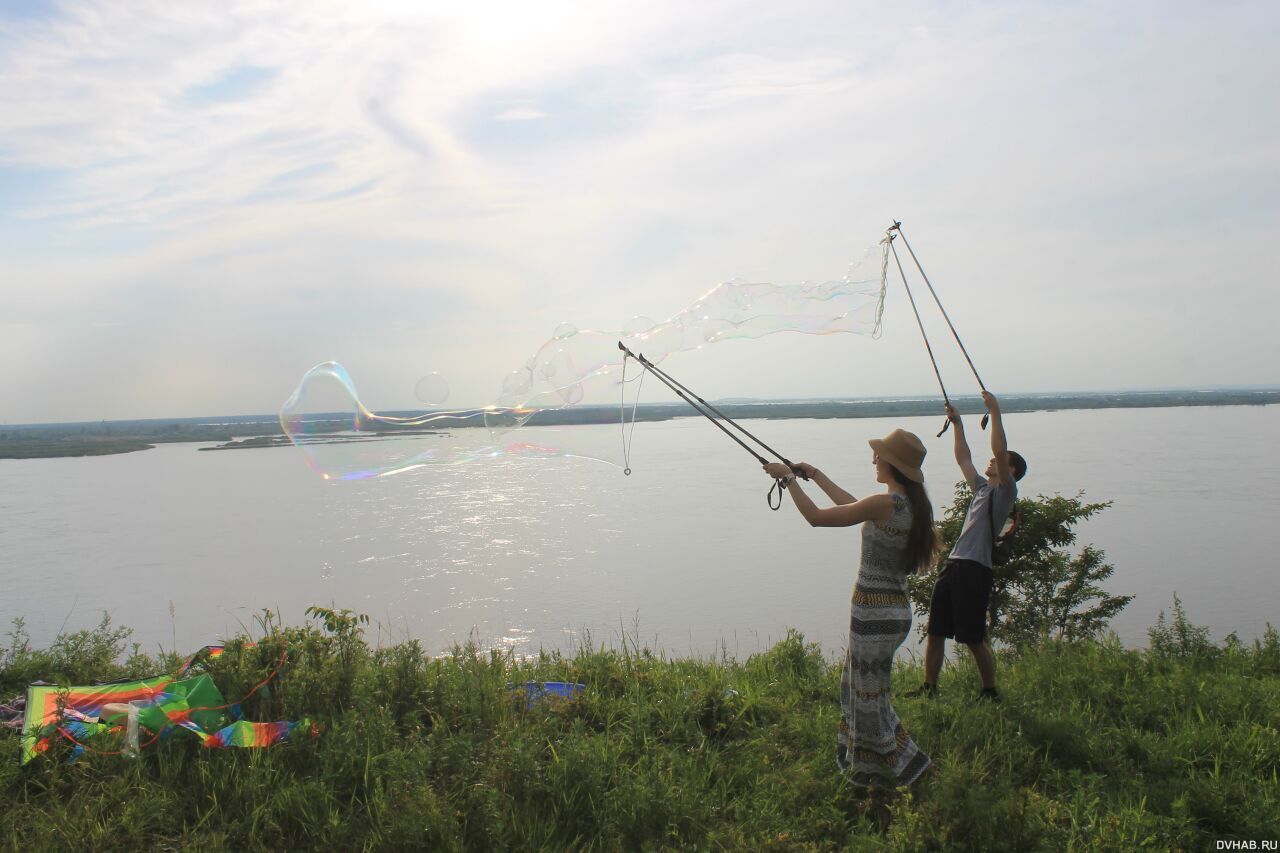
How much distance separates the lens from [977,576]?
14.7 ft

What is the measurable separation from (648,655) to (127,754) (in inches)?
124

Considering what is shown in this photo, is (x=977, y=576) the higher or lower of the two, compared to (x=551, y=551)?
higher

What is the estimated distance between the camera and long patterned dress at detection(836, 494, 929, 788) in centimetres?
350

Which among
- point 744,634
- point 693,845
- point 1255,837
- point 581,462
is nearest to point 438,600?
point 744,634

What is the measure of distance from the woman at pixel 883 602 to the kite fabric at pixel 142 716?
8.47 ft

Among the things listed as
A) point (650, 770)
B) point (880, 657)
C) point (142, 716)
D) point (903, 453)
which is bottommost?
point (650, 770)

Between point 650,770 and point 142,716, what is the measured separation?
8.12ft

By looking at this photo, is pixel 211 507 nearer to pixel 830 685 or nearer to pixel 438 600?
pixel 438 600

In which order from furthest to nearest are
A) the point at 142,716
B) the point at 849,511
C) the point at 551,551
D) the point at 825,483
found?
the point at 551,551 → the point at 142,716 → the point at 825,483 → the point at 849,511

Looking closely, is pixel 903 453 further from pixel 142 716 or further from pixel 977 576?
pixel 142 716

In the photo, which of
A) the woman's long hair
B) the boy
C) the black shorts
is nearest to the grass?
the boy

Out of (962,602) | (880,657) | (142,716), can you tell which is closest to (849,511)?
(880,657)

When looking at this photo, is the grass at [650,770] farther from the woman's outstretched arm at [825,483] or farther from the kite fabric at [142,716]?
the woman's outstretched arm at [825,483]

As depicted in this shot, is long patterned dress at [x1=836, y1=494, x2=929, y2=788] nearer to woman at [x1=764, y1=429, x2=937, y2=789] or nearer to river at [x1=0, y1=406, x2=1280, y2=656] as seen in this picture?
woman at [x1=764, y1=429, x2=937, y2=789]
